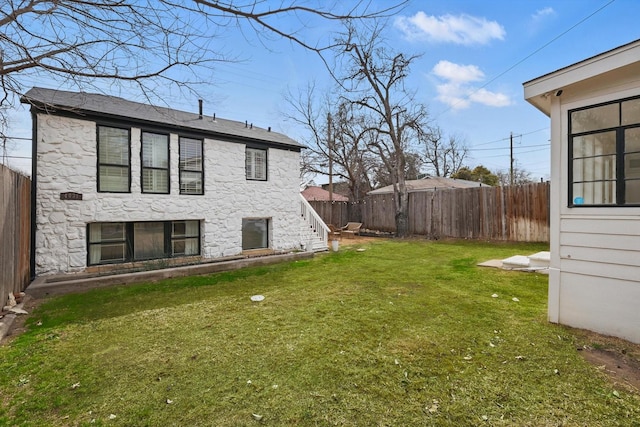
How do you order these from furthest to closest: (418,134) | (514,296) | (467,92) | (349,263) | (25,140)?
(467,92) < (418,134) < (349,263) < (25,140) < (514,296)

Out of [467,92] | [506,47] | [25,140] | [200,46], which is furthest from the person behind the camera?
[467,92]

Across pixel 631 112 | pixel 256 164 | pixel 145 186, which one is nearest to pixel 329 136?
pixel 256 164

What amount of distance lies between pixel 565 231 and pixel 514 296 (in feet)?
5.42

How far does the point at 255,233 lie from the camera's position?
914cm

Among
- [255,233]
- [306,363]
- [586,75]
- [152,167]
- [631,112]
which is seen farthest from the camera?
[255,233]

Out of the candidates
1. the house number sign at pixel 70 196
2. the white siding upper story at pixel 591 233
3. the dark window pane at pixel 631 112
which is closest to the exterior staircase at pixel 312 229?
the house number sign at pixel 70 196

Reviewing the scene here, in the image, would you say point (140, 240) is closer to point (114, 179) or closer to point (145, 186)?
point (145, 186)

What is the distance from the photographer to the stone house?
5.85 meters

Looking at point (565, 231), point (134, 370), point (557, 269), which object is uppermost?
point (565, 231)

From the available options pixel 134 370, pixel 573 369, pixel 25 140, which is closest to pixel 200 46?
pixel 134 370

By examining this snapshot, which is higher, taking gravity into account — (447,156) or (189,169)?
(447,156)

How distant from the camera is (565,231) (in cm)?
359

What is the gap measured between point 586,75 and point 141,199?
26.7ft

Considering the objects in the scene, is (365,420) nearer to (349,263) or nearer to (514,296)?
(514,296)
